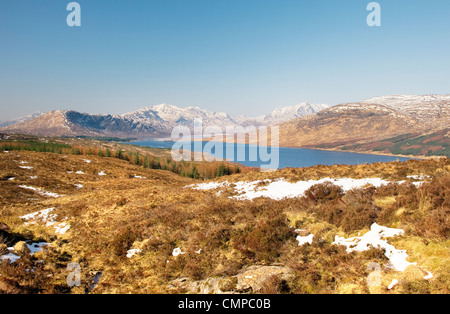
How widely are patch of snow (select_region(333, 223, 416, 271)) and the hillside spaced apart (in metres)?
0.04

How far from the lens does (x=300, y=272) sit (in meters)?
7.46

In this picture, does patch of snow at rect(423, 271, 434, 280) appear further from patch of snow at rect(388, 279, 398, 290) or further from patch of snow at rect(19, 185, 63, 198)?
patch of snow at rect(19, 185, 63, 198)

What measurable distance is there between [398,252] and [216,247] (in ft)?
21.8

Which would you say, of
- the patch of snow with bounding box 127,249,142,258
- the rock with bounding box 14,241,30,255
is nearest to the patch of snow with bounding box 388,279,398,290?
the patch of snow with bounding box 127,249,142,258

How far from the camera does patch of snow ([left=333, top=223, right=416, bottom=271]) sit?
7.10m

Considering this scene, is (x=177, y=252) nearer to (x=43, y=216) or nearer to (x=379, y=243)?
(x=379, y=243)

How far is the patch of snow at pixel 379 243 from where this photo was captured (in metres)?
7.10

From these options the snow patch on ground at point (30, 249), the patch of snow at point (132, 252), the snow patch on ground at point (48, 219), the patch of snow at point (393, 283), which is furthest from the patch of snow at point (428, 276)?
the snow patch on ground at point (48, 219)

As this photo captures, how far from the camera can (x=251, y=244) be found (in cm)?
959

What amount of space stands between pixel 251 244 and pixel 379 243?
4.62 metres

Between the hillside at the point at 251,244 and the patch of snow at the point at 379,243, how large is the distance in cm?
4

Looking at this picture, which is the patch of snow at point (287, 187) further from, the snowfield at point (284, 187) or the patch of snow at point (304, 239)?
the patch of snow at point (304, 239)
